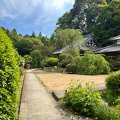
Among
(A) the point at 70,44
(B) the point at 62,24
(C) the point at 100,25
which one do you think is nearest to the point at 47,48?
(B) the point at 62,24

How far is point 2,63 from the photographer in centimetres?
330

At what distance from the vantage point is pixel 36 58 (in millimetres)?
40406

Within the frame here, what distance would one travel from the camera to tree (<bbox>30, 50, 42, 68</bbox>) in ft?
132

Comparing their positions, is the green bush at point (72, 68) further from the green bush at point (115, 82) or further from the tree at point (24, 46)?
the tree at point (24, 46)

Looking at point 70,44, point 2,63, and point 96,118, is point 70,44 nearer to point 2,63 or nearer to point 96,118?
point 96,118

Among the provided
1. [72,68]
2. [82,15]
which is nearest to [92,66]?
[72,68]

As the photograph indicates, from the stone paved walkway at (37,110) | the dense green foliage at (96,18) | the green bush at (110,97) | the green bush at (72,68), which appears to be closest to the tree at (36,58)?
the dense green foliage at (96,18)

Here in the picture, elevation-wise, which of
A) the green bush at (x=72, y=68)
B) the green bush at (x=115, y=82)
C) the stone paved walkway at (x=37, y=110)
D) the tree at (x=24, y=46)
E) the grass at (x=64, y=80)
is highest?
the tree at (x=24, y=46)

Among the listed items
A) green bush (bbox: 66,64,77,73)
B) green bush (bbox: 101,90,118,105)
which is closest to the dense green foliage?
green bush (bbox: 66,64,77,73)

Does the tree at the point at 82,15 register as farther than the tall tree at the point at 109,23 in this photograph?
Yes

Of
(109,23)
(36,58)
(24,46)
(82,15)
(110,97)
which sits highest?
(82,15)

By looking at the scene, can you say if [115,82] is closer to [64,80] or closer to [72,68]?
[64,80]

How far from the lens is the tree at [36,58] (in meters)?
40.1

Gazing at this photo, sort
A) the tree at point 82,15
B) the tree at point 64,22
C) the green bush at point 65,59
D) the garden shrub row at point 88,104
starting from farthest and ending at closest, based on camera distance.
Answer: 1. the tree at point 64,22
2. the tree at point 82,15
3. the green bush at point 65,59
4. the garden shrub row at point 88,104
